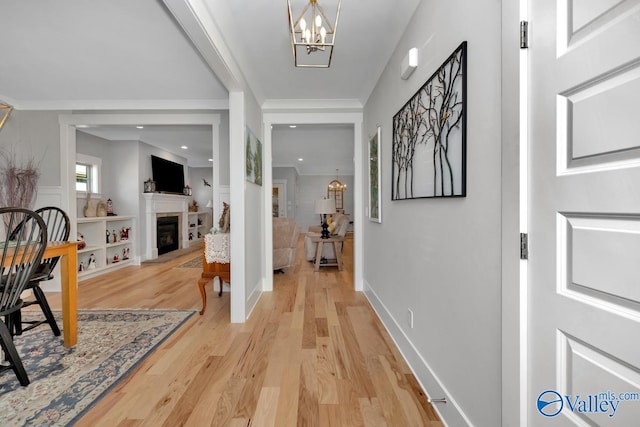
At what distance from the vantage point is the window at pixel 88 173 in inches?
209

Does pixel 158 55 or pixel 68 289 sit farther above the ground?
pixel 158 55

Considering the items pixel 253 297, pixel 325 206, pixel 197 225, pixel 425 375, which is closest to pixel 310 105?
pixel 325 206

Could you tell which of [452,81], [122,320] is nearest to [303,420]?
[452,81]

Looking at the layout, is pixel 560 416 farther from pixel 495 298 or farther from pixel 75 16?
pixel 75 16

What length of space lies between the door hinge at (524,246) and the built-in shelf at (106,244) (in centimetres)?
555

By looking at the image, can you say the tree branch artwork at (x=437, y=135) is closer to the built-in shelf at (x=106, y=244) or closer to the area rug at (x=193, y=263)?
the area rug at (x=193, y=263)

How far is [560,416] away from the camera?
2.89ft

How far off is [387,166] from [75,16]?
271 cm

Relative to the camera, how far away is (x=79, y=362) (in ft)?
7.09

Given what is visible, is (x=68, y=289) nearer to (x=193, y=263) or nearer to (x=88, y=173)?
(x=193, y=263)

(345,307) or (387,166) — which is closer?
(387,166)

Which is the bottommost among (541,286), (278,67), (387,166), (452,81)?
(541,286)

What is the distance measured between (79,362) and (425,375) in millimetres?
2385

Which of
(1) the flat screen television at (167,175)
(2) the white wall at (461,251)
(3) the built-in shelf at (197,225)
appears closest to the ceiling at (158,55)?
(2) the white wall at (461,251)
